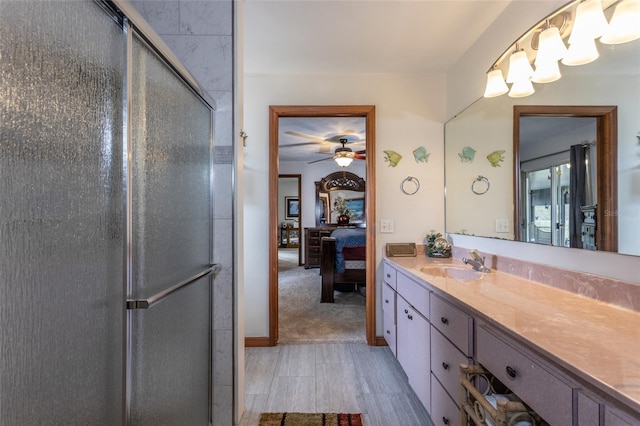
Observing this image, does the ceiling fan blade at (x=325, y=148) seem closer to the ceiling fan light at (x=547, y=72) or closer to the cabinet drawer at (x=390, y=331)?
the cabinet drawer at (x=390, y=331)

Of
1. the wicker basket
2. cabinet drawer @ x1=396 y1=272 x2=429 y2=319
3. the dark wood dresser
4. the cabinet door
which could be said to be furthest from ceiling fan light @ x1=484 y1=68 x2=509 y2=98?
the dark wood dresser

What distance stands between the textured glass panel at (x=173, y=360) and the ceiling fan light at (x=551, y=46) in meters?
2.05

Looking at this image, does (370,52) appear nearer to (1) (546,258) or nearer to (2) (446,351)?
(1) (546,258)

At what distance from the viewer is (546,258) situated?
4.83ft

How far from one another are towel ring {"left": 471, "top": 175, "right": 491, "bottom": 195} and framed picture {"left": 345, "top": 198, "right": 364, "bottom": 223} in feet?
15.1

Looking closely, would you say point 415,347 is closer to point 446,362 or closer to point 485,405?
point 446,362

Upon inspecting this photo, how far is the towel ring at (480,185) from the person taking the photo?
2.02m

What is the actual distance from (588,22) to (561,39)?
17 cm

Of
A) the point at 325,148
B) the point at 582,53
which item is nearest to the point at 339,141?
the point at 325,148

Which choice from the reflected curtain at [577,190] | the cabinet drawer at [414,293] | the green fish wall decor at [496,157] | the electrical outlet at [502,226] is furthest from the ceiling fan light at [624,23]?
the cabinet drawer at [414,293]

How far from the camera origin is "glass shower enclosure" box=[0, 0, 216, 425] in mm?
568

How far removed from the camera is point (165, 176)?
1.07 metres

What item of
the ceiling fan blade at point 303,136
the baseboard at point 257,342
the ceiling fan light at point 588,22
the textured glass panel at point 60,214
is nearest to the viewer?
the textured glass panel at point 60,214

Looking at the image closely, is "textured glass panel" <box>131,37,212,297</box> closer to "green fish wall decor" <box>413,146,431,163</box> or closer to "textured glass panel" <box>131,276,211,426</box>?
"textured glass panel" <box>131,276,211,426</box>
